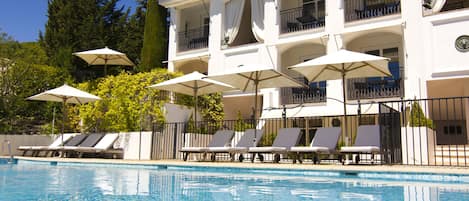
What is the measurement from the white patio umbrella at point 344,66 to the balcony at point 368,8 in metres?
7.00

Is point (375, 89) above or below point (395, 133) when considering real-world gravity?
above

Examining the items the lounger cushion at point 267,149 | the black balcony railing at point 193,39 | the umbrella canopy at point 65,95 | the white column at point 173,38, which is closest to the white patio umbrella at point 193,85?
the lounger cushion at point 267,149

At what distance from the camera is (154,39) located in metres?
26.1

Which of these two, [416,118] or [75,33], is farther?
[75,33]

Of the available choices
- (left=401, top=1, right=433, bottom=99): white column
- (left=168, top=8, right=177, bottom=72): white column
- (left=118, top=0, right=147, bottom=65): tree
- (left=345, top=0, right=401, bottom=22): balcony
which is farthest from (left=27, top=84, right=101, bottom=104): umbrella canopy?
(left=401, top=1, right=433, bottom=99): white column

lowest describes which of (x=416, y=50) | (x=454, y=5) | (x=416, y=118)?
(x=416, y=118)

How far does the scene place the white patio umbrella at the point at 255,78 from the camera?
45.0ft

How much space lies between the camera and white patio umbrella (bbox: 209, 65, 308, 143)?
13.7 meters

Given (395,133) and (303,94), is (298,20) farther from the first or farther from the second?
(395,133)

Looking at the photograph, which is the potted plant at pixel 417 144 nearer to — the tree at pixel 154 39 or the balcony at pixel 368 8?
the balcony at pixel 368 8

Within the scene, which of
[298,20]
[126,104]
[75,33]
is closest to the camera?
[126,104]

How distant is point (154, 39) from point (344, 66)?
15300 millimetres

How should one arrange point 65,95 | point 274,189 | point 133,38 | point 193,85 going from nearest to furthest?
1. point 274,189
2. point 193,85
3. point 65,95
4. point 133,38

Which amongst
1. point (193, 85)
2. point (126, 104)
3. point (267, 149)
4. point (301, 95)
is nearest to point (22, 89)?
point (126, 104)
